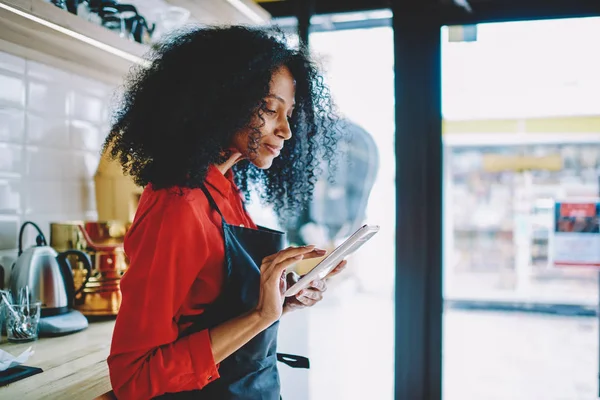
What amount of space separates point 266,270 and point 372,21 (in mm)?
2010

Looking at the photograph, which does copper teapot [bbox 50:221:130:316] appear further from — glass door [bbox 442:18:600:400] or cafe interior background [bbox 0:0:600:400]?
glass door [bbox 442:18:600:400]

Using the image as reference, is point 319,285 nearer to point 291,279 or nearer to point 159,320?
point 291,279

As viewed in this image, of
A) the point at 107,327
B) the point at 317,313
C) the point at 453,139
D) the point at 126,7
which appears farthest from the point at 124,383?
the point at 453,139

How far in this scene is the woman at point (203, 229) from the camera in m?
0.95

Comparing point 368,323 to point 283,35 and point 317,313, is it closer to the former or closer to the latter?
point 317,313

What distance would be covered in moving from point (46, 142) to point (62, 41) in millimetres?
393

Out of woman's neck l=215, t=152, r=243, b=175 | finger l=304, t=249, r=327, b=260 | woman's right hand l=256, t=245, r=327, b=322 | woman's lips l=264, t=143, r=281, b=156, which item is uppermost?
woman's lips l=264, t=143, r=281, b=156

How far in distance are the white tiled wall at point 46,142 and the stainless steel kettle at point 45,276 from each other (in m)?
0.17

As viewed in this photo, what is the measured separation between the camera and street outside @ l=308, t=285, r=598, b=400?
3.82 meters

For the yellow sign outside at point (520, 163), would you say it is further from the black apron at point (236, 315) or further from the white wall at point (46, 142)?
the black apron at point (236, 315)

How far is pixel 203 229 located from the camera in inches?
40.6

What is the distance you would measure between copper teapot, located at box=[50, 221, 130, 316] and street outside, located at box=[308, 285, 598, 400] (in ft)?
4.85

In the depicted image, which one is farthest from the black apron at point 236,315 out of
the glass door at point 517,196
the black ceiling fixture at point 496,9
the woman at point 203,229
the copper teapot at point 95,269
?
the glass door at point 517,196

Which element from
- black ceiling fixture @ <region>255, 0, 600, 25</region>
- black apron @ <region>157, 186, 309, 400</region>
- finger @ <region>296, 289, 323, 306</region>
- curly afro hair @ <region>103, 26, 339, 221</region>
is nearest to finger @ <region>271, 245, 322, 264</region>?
black apron @ <region>157, 186, 309, 400</region>
